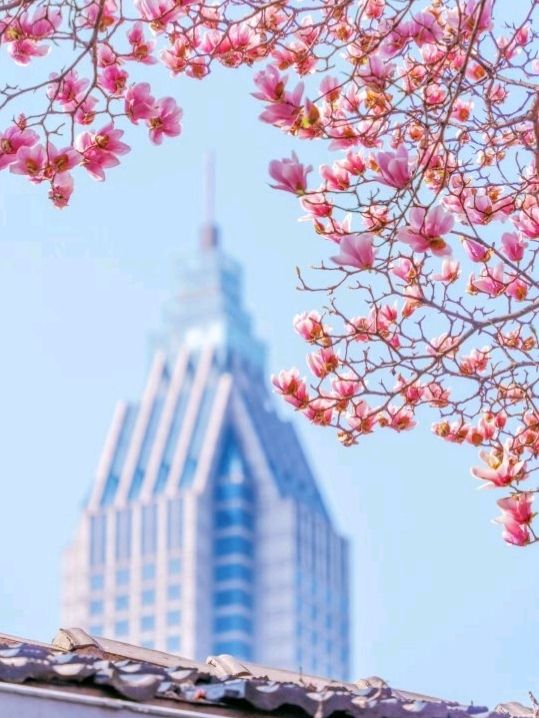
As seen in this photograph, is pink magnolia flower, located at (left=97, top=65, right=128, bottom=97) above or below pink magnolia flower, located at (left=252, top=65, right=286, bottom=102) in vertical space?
above

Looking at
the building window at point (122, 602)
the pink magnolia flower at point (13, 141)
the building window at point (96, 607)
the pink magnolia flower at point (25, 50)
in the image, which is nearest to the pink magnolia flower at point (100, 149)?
the pink magnolia flower at point (13, 141)

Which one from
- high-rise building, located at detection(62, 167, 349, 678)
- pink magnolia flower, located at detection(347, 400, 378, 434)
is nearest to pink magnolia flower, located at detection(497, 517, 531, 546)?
pink magnolia flower, located at detection(347, 400, 378, 434)

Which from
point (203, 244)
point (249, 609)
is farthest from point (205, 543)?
point (203, 244)

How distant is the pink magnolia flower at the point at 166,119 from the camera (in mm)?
6246

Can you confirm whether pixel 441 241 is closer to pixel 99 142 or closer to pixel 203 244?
pixel 99 142

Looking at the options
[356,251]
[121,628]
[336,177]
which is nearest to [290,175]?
[356,251]

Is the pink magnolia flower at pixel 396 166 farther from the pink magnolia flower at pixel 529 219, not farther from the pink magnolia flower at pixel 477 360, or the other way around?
the pink magnolia flower at pixel 477 360

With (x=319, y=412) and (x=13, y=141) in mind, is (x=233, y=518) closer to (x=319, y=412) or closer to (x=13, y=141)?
(x=319, y=412)

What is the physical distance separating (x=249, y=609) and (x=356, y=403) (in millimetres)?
127835

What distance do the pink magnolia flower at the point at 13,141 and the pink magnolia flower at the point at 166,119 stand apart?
0.49 m

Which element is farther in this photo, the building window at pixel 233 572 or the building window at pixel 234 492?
the building window at pixel 233 572

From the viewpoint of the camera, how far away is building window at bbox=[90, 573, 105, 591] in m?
134

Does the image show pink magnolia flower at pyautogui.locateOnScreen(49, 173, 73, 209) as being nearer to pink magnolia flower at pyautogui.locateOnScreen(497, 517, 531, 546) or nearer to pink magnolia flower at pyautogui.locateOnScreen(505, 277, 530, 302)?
pink magnolia flower at pyautogui.locateOnScreen(505, 277, 530, 302)

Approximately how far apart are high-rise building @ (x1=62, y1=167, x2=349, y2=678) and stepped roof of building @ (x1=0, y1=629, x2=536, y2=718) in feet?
409
